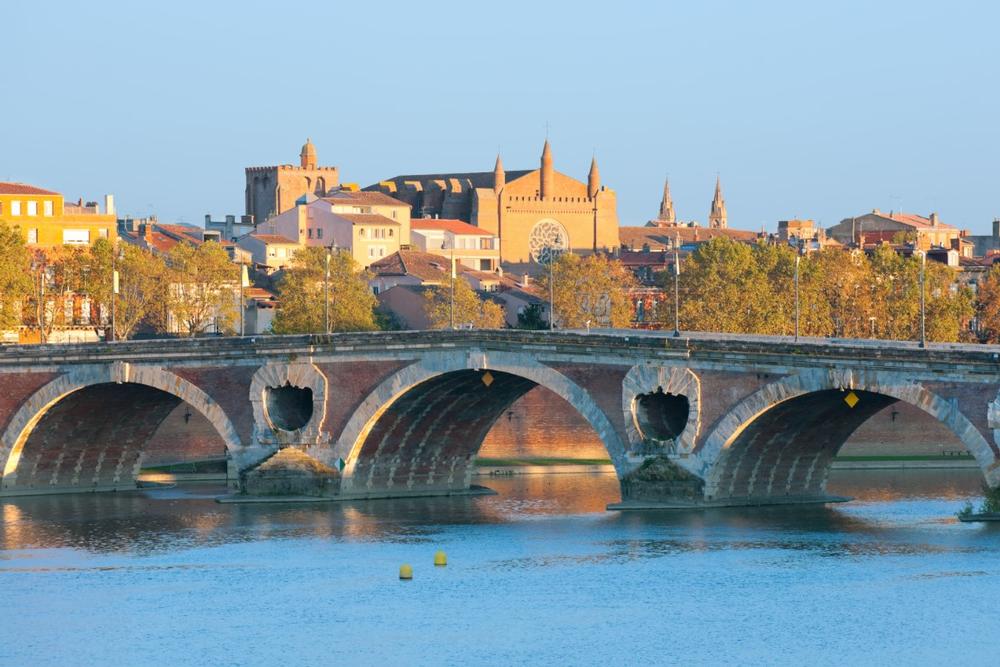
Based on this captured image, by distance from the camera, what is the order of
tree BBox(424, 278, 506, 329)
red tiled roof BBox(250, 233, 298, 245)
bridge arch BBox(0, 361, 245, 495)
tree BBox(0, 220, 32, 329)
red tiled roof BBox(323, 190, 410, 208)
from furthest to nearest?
1. red tiled roof BBox(323, 190, 410, 208)
2. red tiled roof BBox(250, 233, 298, 245)
3. tree BBox(424, 278, 506, 329)
4. tree BBox(0, 220, 32, 329)
5. bridge arch BBox(0, 361, 245, 495)

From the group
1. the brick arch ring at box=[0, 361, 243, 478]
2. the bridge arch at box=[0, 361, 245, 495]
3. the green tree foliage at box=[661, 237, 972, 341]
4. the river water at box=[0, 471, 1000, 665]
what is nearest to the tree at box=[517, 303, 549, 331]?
the green tree foliage at box=[661, 237, 972, 341]

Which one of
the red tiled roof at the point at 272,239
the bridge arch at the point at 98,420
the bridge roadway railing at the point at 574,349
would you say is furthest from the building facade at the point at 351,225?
the bridge roadway railing at the point at 574,349

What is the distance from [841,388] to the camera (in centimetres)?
8075

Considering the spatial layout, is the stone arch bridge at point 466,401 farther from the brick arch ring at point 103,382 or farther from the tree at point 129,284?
the tree at point 129,284

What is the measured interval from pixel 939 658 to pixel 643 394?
26137 millimetres

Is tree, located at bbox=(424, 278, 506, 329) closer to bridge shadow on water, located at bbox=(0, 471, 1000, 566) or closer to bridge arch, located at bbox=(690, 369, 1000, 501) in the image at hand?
bridge shadow on water, located at bbox=(0, 471, 1000, 566)

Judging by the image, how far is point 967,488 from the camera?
102 m

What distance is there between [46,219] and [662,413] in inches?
3035

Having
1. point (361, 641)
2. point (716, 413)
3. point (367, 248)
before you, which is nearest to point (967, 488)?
point (716, 413)

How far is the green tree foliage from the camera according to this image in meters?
135

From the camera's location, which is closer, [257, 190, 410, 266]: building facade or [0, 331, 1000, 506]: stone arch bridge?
[0, 331, 1000, 506]: stone arch bridge

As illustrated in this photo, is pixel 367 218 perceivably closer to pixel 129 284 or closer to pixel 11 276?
pixel 129 284

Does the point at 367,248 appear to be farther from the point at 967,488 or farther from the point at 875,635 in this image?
the point at 875,635

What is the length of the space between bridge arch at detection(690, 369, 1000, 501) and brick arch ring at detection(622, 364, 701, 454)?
79 centimetres
